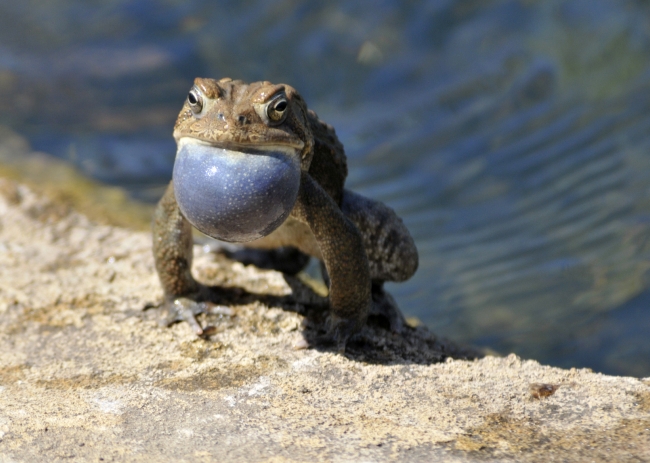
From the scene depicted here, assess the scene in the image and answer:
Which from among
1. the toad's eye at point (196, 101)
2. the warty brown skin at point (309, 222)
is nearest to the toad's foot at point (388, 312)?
the warty brown skin at point (309, 222)

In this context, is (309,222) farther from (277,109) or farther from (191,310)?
(191,310)

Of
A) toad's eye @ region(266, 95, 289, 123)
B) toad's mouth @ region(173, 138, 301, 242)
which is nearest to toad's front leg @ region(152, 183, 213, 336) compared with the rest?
toad's mouth @ region(173, 138, 301, 242)

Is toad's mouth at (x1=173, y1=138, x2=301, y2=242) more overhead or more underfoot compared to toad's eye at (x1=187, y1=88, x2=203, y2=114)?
more underfoot

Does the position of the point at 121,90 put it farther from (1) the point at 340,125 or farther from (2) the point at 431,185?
(2) the point at 431,185

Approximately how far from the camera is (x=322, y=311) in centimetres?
464

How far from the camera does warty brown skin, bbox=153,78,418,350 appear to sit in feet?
11.5

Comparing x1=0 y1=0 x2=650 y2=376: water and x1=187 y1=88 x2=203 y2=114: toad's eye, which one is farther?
x1=0 y1=0 x2=650 y2=376: water

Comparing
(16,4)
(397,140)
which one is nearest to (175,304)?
(397,140)

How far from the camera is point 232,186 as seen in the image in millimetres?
3361

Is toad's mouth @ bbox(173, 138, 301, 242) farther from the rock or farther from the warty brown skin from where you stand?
the rock

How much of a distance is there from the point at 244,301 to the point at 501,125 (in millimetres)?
6507

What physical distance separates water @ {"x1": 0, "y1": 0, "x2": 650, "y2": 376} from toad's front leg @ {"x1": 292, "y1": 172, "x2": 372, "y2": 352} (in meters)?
2.81

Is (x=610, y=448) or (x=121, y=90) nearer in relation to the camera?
(x=610, y=448)

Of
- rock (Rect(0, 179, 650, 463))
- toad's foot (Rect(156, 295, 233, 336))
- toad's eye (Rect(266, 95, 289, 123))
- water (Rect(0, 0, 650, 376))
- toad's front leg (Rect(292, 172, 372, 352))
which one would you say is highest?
water (Rect(0, 0, 650, 376))
